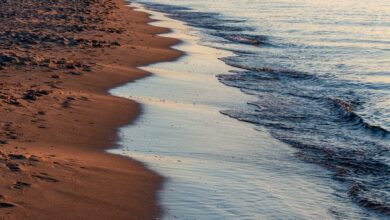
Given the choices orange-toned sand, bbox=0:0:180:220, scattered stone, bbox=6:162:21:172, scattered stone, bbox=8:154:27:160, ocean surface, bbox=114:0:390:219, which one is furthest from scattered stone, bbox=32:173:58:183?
ocean surface, bbox=114:0:390:219

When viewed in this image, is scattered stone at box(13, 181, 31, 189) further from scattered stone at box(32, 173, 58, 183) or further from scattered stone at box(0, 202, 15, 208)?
scattered stone at box(0, 202, 15, 208)

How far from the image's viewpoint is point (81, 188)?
8.50 m

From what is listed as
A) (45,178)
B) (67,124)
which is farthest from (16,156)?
(67,124)

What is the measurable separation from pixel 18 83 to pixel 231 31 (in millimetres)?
21079

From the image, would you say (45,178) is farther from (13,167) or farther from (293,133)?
(293,133)

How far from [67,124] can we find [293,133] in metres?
4.37

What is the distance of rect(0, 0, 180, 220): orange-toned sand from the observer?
26.3 feet

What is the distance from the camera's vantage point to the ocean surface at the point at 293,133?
8.97 m

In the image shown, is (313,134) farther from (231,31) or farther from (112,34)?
(231,31)

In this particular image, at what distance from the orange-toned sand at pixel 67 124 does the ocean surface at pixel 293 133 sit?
0.63m

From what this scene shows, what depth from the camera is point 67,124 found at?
11852 mm

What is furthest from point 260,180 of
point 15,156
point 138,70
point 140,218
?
point 138,70

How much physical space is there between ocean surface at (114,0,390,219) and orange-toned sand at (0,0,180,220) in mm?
625

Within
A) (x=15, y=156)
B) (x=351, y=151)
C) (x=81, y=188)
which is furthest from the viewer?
(x=351, y=151)
